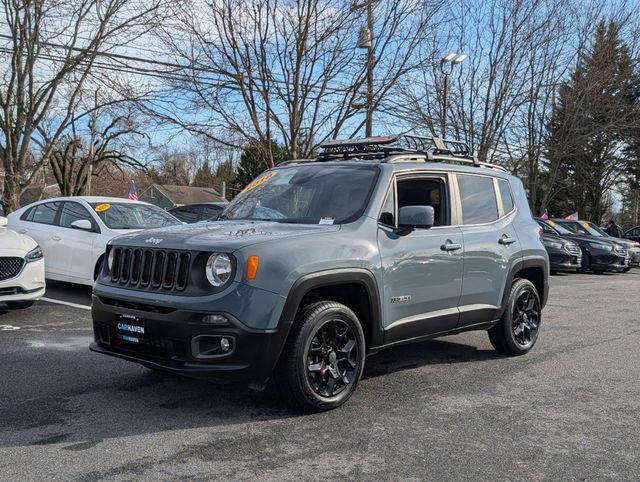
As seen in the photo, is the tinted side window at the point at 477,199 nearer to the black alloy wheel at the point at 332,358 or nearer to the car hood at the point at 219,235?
the car hood at the point at 219,235

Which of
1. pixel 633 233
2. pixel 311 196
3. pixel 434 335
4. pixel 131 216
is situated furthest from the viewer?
pixel 633 233

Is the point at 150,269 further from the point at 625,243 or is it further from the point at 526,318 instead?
the point at 625,243

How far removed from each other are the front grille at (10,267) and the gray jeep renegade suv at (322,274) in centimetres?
328

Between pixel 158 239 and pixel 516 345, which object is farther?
pixel 516 345

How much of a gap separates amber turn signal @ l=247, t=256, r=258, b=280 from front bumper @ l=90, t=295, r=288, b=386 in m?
0.28

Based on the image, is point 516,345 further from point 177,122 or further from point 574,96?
point 574,96

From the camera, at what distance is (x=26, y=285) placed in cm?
762

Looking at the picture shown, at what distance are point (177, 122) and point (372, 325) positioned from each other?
11.8m

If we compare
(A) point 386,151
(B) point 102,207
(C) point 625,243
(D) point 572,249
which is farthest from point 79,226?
(C) point 625,243

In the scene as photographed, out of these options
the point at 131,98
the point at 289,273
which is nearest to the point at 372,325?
the point at 289,273

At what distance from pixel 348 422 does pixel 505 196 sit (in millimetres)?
3251

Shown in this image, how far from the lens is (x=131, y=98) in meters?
16.4

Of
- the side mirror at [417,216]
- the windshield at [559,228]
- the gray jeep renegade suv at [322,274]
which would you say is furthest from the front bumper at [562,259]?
the side mirror at [417,216]

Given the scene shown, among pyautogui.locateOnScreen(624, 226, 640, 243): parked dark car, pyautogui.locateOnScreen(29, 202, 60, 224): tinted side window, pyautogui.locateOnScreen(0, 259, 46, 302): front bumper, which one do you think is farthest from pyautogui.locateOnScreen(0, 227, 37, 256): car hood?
pyautogui.locateOnScreen(624, 226, 640, 243): parked dark car
